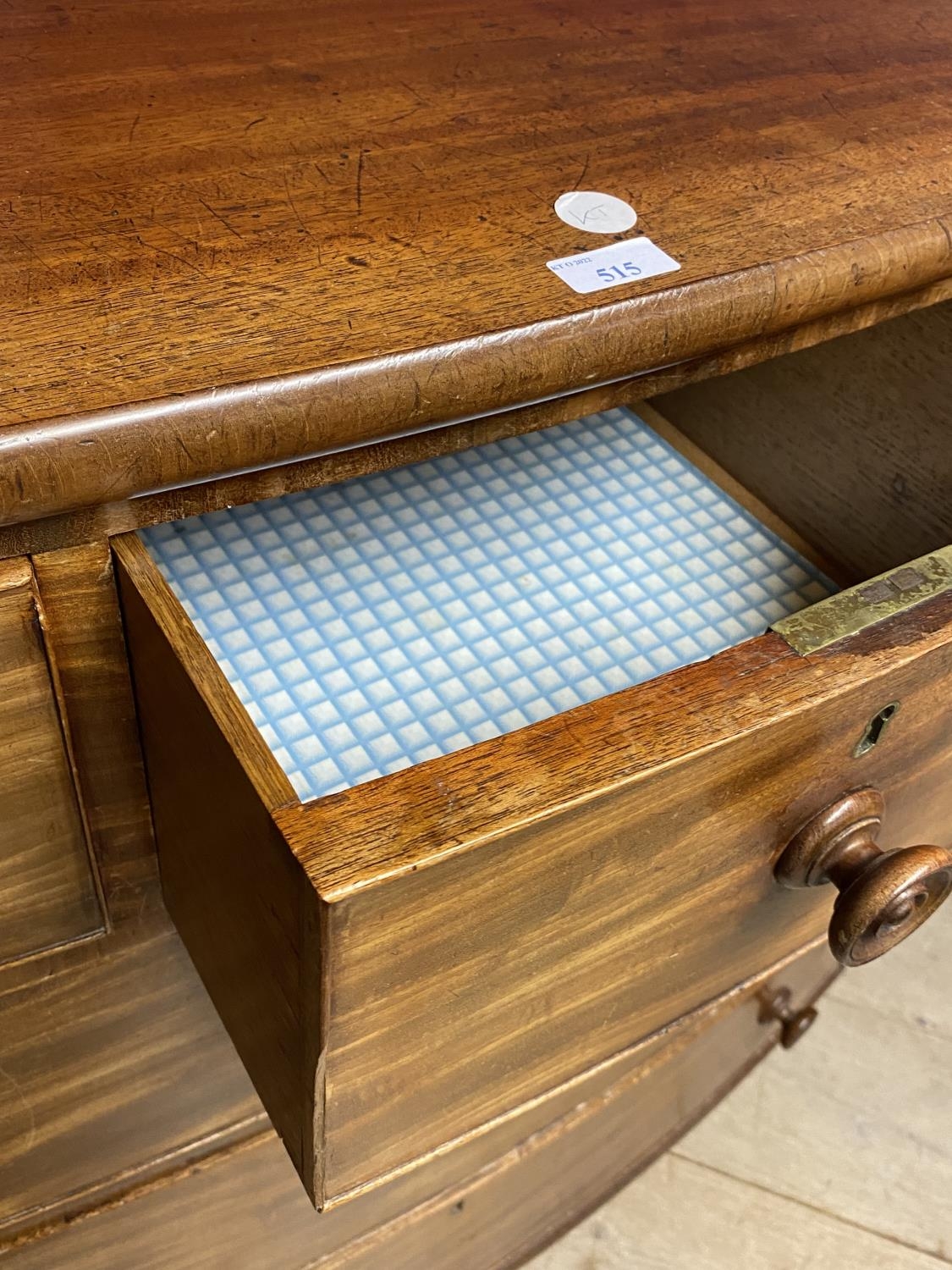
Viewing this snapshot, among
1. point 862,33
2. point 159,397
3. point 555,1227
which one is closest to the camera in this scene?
point 159,397

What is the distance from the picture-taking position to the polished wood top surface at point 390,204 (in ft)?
1.08

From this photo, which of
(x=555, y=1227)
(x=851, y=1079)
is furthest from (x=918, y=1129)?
(x=555, y=1227)

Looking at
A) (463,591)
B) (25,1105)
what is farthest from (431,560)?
(25,1105)

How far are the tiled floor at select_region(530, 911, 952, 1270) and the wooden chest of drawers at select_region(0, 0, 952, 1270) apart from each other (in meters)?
0.33

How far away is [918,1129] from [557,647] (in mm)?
602

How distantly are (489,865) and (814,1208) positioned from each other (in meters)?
0.64

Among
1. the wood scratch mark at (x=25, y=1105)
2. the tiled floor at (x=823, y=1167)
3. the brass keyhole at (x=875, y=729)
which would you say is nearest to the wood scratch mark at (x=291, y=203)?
the brass keyhole at (x=875, y=729)

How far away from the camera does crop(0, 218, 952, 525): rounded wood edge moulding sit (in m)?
0.31

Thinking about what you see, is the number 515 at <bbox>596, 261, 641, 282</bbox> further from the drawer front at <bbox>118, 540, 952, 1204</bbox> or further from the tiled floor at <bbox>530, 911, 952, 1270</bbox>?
the tiled floor at <bbox>530, 911, 952, 1270</bbox>

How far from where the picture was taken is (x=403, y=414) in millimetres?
350

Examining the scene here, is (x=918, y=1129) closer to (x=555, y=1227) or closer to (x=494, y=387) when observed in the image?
(x=555, y=1227)

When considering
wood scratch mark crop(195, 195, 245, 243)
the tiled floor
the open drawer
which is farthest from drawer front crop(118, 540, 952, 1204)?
the tiled floor

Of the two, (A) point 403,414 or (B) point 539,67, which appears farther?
(B) point 539,67

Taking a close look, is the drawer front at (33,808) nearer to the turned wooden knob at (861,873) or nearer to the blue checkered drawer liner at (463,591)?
the blue checkered drawer liner at (463,591)
